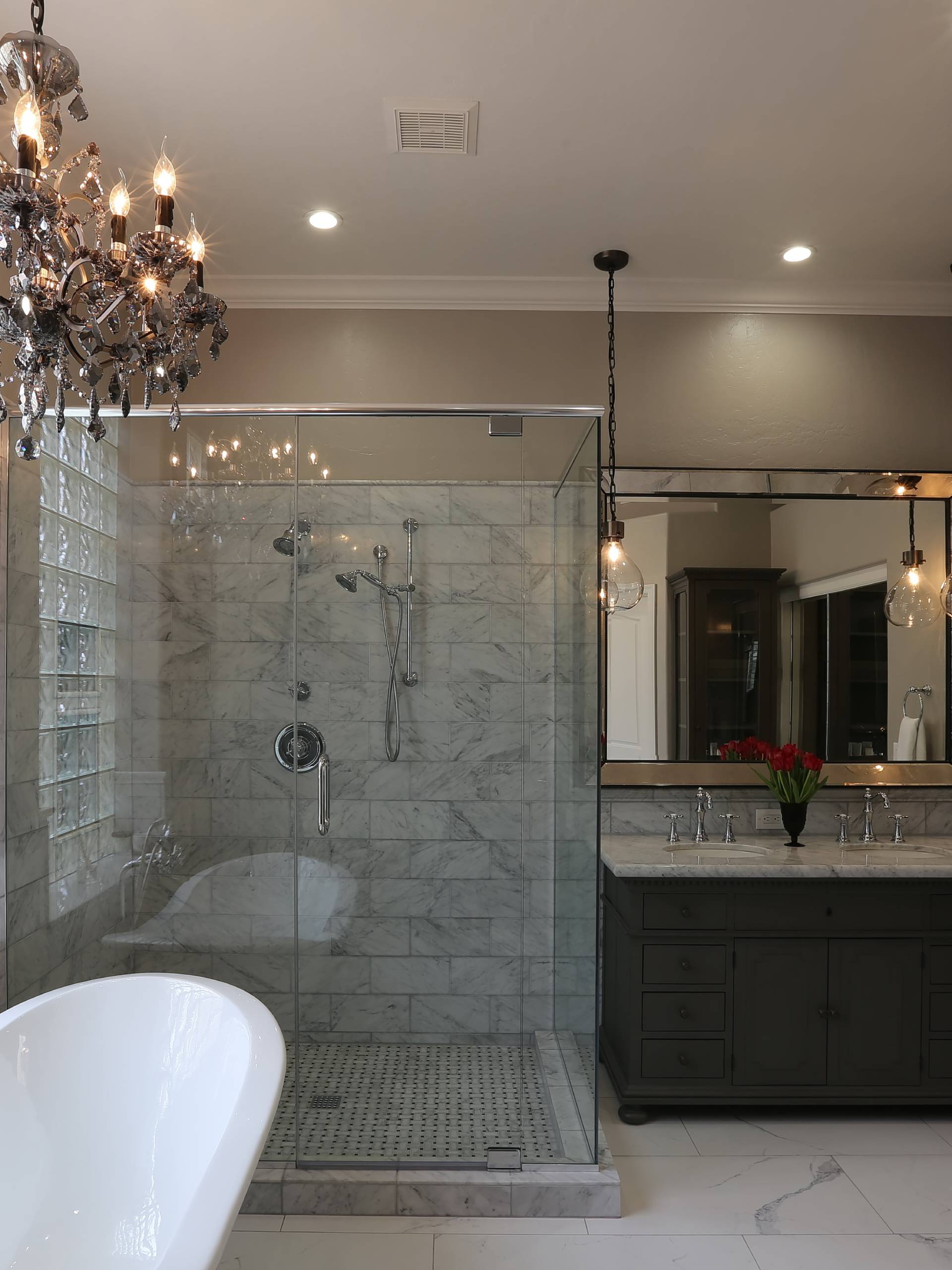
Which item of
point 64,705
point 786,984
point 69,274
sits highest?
point 69,274

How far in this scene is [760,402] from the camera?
370cm

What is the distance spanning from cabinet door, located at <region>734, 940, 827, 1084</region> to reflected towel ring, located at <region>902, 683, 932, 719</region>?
3.71ft

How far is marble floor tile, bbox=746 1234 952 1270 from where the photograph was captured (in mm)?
2318

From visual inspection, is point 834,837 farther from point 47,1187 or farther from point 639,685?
point 47,1187

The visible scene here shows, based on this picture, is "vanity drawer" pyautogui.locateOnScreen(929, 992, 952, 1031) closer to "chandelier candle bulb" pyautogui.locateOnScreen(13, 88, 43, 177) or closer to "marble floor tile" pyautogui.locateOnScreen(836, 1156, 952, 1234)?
"marble floor tile" pyautogui.locateOnScreen(836, 1156, 952, 1234)

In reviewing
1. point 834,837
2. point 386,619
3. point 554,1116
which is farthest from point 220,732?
point 834,837

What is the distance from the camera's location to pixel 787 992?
3.01m

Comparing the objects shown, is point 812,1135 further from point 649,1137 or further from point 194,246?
point 194,246

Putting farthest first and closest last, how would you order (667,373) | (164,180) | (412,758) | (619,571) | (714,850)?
(667,373), (714,850), (619,571), (412,758), (164,180)

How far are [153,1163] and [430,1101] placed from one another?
3.39 ft

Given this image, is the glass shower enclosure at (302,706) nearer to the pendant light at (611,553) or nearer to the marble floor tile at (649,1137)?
the pendant light at (611,553)

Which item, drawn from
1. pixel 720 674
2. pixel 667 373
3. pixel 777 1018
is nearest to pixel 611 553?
pixel 720 674

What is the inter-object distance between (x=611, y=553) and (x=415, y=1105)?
1863 millimetres

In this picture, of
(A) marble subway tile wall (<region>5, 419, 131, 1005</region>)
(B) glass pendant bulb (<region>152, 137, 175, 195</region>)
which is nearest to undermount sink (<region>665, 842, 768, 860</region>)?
(A) marble subway tile wall (<region>5, 419, 131, 1005</region>)
